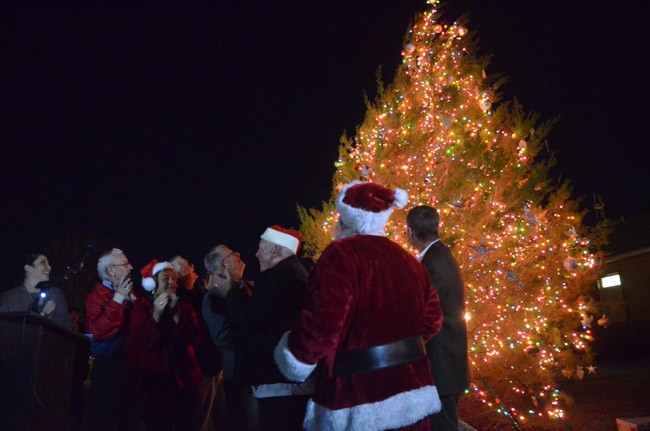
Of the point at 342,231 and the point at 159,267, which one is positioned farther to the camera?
the point at 159,267

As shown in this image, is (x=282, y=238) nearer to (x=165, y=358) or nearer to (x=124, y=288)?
(x=124, y=288)

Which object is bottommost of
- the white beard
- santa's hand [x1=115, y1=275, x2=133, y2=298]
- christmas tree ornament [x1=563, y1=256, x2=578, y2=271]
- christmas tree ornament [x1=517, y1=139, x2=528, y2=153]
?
santa's hand [x1=115, y1=275, x2=133, y2=298]

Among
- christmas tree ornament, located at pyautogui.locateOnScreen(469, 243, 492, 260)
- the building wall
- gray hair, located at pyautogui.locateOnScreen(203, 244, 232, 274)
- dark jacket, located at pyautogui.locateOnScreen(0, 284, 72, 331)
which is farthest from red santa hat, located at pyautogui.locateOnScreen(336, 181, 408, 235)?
the building wall

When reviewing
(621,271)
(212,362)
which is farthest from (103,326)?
(621,271)

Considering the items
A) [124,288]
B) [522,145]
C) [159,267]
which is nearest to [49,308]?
[124,288]

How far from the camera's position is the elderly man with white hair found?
137 inches

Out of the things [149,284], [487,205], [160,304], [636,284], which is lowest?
[160,304]

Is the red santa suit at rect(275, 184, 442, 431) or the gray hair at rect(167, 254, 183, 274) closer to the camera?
the red santa suit at rect(275, 184, 442, 431)

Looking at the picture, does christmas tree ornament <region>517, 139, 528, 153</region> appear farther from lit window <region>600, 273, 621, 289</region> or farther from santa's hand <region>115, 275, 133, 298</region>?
lit window <region>600, 273, 621, 289</region>

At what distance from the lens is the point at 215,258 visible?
13.6 feet

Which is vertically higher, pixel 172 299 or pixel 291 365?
pixel 172 299

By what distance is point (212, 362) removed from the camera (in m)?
5.12

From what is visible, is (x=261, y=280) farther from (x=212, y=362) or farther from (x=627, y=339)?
(x=627, y=339)

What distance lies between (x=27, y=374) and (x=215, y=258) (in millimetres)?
1442
